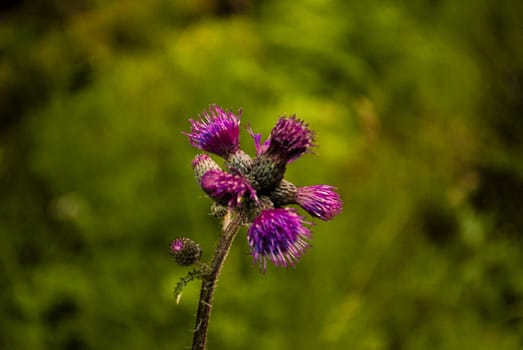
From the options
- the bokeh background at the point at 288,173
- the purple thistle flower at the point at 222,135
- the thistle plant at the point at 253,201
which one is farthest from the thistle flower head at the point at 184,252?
the bokeh background at the point at 288,173

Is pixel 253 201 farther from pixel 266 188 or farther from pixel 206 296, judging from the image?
pixel 206 296

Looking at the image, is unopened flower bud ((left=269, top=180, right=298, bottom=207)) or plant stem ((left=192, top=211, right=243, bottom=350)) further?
unopened flower bud ((left=269, top=180, right=298, bottom=207))

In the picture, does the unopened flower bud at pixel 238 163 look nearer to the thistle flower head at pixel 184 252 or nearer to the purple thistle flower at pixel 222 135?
the purple thistle flower at pixel 222 135

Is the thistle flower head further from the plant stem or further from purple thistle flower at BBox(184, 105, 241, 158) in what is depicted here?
purple thistle flower at BBox(184, 105, 241, 158)

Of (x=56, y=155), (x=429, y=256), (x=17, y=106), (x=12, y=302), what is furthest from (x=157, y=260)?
(x=17, y=106)

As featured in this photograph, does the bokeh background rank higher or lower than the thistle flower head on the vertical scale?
higher

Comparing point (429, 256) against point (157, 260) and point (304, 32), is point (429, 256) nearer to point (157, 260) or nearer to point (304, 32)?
point (157, 260)

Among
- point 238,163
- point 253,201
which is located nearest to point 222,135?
point 238,163

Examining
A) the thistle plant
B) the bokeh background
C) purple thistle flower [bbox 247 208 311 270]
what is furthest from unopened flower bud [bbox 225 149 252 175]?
the bokeh background
